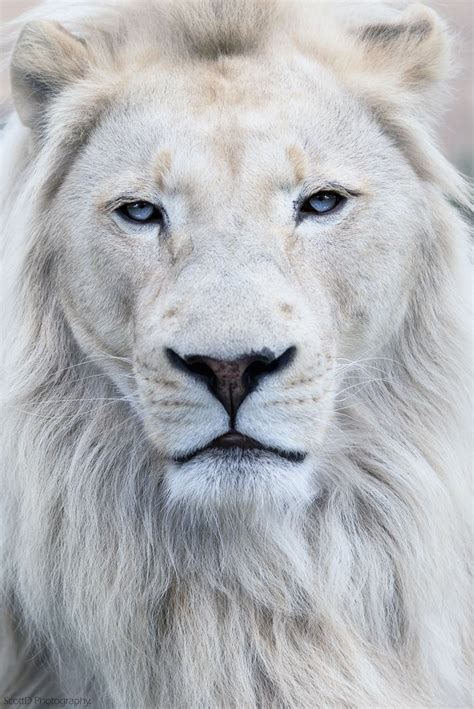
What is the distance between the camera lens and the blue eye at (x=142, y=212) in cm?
187

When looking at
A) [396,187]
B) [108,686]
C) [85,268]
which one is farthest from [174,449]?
[396,187]

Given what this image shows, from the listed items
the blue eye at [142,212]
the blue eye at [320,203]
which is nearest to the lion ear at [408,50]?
the blue eye at [320,203]

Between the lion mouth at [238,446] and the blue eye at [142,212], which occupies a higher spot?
the blue eye at [142,212]

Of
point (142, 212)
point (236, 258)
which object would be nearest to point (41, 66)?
point (142, 212)

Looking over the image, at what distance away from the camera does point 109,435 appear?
6.64 feet

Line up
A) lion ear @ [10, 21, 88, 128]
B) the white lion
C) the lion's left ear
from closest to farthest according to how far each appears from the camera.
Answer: the white lion
lion ear @ [10, 21, 88, 128]
the lion's left ear

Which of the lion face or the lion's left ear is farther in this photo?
the lion's left ear

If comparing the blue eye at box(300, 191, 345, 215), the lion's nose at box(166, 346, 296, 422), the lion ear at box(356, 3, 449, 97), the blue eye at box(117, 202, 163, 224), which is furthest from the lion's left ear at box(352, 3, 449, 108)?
the lion's nose at box(166, 346, 296, 422)

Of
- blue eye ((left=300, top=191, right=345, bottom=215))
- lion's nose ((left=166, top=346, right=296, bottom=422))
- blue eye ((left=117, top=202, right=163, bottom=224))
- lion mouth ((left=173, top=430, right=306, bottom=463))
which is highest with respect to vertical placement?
blue eye ((left=300, top=191, right=345, bottom=215))

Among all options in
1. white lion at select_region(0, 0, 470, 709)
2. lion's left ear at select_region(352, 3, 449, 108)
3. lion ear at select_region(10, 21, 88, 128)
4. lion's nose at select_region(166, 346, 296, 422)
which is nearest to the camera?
lion's nose at select_region(166, 346, 296, 422)

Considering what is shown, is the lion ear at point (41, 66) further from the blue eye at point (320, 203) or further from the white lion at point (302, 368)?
the blue eye at point (320, 203)

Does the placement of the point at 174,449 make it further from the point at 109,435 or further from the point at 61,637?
the point at 61,637

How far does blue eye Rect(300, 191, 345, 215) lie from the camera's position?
187cm

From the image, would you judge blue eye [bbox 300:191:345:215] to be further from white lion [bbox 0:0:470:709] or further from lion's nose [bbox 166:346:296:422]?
lion's nose [bbox 166:346:296:422]
